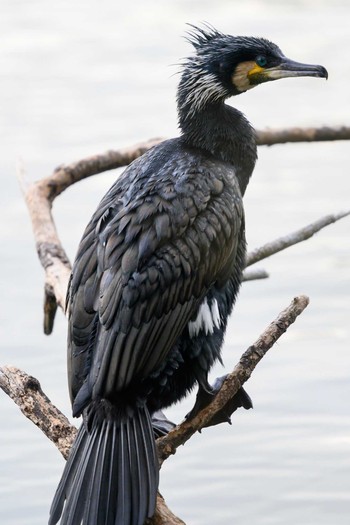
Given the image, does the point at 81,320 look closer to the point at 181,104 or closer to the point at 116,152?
the point at 181,104

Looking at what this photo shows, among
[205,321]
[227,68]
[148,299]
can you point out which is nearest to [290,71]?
[227,68]

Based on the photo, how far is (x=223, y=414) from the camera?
3711 millimetres

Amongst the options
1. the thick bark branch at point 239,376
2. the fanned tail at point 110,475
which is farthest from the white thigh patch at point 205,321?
the fanned tail at point 110,475

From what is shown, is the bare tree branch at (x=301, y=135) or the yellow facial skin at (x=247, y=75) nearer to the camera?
the yellow facial skin at (x=247, y=75)

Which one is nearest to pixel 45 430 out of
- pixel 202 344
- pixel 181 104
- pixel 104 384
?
pixel 104 384

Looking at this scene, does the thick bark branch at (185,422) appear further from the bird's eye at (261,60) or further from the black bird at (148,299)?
the bird's eye at (261,60)

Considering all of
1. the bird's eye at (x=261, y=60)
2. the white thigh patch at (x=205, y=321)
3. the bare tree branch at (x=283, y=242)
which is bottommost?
the white thigh patch at (x=205, y=321)

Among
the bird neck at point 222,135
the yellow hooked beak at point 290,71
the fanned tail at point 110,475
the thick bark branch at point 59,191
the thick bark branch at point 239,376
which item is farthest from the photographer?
the thick bark branch at point 59,191

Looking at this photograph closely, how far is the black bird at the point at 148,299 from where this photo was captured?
3.21m

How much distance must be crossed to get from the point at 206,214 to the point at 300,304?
379 millimetres

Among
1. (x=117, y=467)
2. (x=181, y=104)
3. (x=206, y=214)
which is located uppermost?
(x=181, y=104)

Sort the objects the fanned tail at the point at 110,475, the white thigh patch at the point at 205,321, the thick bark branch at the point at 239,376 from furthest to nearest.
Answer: the white thigh patch at the point at 205,321
the thick bark branch at the point at 239,376
the fanned tail at the point at 110,475

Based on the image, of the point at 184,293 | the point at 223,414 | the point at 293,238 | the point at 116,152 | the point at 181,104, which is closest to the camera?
the point at 184,293

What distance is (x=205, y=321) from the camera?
356cm
